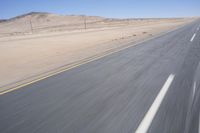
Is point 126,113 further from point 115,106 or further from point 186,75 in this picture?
point 186,75

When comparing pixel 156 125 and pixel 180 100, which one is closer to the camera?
pixel 156 125

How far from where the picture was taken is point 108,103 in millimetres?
5535

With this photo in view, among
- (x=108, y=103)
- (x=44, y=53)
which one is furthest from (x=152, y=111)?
(x=44, y=53)

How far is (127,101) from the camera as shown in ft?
18.6

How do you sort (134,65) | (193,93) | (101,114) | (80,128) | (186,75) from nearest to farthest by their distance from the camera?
(80,128)
(101,114)
(193,93)
(186,75)
(134,65)

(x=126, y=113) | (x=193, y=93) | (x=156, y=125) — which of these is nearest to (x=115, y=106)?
(x=126, y=113)

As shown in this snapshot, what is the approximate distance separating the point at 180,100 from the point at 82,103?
249 cm

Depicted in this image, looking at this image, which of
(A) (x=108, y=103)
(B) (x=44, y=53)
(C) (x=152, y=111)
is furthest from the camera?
(B) (x=44, y=53)

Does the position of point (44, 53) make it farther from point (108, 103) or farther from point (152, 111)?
point (152, 111)

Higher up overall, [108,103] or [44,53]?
[108,103]

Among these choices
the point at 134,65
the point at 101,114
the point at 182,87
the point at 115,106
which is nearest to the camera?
the point at 101,114

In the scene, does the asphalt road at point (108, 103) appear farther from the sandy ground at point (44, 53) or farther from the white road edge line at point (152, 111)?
the sandy ground at point (44, 53)

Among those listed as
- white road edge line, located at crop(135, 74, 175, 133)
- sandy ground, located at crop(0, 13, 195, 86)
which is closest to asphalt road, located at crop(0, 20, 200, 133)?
white road edge line, located at crop(135, 74, 175, 133)

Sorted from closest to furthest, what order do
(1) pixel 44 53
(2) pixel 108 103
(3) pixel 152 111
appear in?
(3) pixel 152 111
(2) pixel 108 103
(1) pixel 44 53
